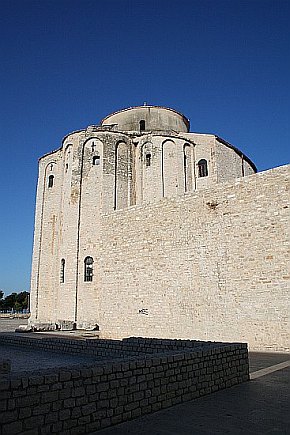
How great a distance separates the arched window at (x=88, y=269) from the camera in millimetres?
18719

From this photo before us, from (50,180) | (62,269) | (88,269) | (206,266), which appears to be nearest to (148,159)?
(50,180)

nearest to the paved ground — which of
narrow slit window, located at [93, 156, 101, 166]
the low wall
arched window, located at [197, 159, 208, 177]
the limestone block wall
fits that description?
the low wall

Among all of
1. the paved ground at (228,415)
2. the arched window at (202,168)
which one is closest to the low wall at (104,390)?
the paved ground at (228,415)

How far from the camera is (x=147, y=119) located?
2409 centimetres

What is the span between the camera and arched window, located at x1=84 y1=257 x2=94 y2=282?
61.4ft

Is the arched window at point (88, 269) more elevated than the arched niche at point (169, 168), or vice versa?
the arched niche at point (169, 168)

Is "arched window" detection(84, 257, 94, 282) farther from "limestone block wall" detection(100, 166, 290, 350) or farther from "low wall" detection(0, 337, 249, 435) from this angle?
"low wall" detection(0, 337, 249, 435)

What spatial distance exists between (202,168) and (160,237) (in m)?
9.36

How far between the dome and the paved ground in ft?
64.9

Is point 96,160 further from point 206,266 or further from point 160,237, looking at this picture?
point 206,266

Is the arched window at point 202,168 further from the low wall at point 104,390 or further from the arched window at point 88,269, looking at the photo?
the low wall at point 104,390

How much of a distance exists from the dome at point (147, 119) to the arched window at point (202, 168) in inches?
156

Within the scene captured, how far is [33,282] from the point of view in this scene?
21.6m

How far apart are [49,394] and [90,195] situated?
55.8ft
